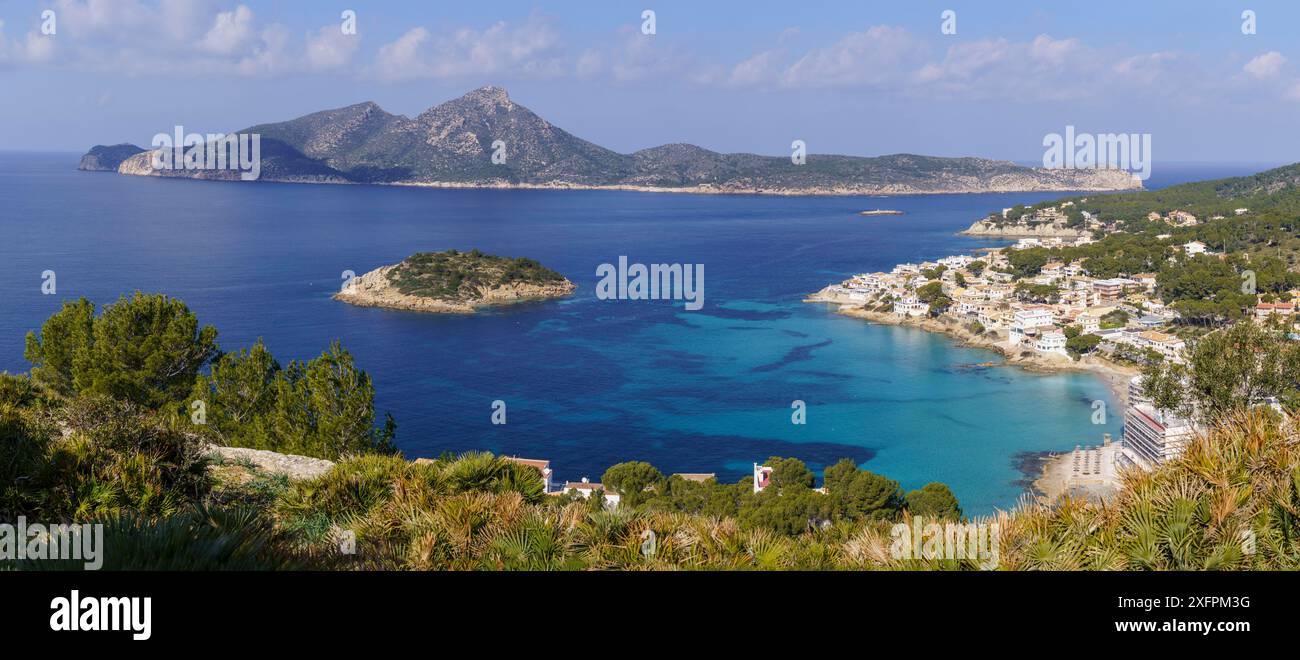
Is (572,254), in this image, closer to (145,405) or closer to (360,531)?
(145,405)

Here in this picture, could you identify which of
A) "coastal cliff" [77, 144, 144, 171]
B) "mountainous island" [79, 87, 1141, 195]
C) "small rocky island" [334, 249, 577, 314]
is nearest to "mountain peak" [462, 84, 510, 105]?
"mountainous island" [79, 87, 1141, 195]

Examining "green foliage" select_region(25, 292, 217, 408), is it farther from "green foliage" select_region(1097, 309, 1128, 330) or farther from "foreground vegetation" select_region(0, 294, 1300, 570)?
"green foliage" select_region(1097, 309, 1128, 330)

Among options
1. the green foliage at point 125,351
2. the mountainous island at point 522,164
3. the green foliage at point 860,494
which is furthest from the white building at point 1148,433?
the mountainous island at point 522,164

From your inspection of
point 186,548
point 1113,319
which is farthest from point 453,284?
point 186,548

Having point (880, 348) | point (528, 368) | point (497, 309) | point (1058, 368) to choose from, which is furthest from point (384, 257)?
point (1058, 368)

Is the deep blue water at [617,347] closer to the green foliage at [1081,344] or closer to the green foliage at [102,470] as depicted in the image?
the green foliage at [1081,344]

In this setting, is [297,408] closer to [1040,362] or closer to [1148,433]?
[1148,433]
